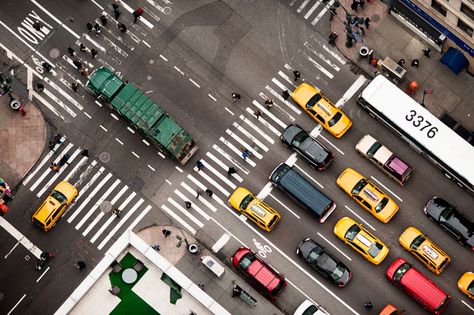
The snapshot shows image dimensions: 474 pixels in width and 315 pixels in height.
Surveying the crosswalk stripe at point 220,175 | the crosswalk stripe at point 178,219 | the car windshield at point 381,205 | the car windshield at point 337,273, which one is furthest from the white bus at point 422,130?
the crosswalk stripe at point 178,219

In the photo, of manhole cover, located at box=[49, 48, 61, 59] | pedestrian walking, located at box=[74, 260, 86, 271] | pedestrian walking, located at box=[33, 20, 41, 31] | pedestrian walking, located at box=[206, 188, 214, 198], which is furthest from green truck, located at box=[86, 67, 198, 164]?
pedestrian walking, located at box=[74, 260, 86, 271]

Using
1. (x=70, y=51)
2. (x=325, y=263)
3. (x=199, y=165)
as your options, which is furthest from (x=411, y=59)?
(x=70, y=51)

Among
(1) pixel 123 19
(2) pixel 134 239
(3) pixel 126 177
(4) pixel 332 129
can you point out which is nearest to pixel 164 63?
(1) pixel 123 19

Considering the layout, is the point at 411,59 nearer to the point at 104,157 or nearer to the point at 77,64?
the point at 104,157

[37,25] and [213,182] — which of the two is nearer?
[213,182]

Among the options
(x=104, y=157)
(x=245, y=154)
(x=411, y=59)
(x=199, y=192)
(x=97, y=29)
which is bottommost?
(x=104, y=157)

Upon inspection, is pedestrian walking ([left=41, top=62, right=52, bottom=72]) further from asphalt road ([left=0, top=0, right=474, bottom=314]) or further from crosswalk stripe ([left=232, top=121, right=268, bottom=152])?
crosswalk stripe ([left=232, top=121, right=268, bottom=152])
